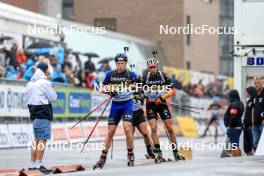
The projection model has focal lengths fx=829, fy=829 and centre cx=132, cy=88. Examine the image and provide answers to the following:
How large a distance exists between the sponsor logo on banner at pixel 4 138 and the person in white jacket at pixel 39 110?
333 inches

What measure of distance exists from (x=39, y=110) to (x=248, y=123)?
5389mm

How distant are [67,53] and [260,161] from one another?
22.0 metres

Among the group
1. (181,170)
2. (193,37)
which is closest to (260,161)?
(181,170)

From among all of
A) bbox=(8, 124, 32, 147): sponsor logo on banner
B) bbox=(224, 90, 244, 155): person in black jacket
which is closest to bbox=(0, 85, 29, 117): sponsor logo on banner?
bbox=(8, 124, 32, 147): sponsor logo on banner

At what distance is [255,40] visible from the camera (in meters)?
16.9

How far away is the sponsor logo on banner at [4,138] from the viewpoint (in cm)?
2242

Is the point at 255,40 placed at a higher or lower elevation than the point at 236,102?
higher

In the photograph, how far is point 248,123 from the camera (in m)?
17.6

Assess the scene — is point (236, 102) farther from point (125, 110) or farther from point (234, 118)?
point (125, 110)

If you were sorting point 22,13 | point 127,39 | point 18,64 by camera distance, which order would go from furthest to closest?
point 127,39
point 22,13
point 18,64

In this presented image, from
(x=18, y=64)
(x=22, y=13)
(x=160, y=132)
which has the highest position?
(x=22, y=13)
